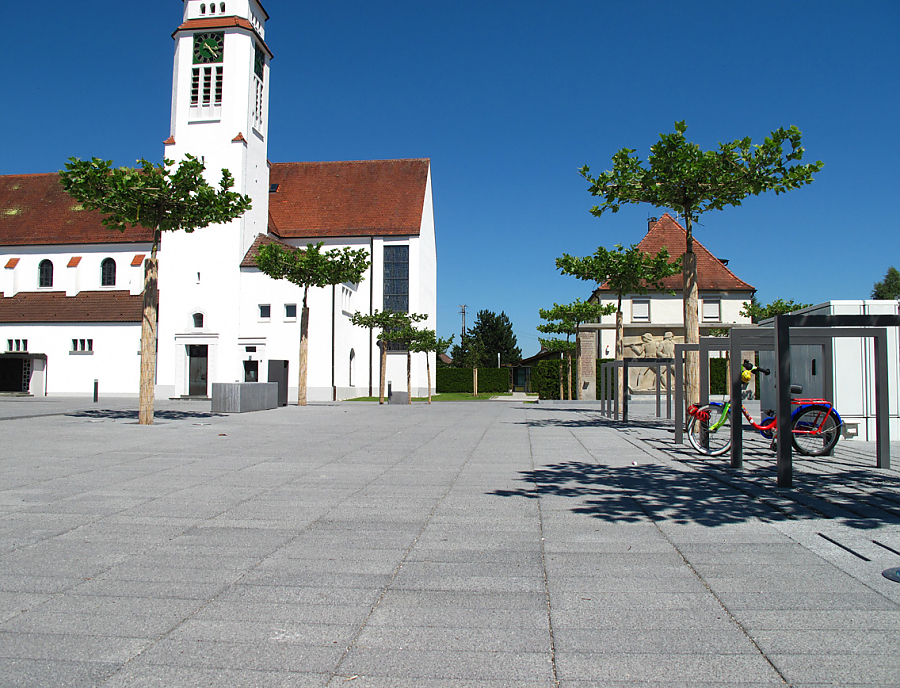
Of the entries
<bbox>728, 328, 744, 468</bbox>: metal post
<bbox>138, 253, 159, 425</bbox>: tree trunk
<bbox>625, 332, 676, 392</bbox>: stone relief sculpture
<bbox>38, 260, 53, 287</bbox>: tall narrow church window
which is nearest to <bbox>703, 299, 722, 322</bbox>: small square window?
<bbox>625, 332, 676, 392</bbox>: stone relief sculpture

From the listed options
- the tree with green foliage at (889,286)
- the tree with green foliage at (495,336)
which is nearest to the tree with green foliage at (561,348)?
the tree with green foliage at (495,336)

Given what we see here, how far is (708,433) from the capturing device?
11336 millimetres

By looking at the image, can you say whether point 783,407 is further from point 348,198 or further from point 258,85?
point 348,198

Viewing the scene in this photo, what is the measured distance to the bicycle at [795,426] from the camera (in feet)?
35.2

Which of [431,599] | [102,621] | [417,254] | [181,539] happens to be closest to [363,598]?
[431,599]

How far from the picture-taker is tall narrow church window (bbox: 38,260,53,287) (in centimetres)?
5006

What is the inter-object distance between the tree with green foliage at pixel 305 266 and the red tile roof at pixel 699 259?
22.6m

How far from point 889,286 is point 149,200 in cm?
10847

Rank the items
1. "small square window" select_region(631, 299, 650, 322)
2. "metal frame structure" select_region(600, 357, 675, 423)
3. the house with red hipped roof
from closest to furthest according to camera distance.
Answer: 1. "metal frame structure" select_region(600, 357, 675, 423)
2. the house with red hipped roof
3. "small square window" select_region(631, 299, 650, 322)

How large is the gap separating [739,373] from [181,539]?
793 cm

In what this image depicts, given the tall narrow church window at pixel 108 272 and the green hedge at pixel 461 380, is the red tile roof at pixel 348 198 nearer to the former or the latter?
the tall narrow church window at pixel 108 272

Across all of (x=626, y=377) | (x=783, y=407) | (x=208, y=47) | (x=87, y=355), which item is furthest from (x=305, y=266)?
(x=783, y=407)

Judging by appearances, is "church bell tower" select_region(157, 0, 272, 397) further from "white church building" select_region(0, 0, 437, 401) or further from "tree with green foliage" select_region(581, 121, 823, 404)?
"tree with green foliage" select_region(581, 121, 823, 404)

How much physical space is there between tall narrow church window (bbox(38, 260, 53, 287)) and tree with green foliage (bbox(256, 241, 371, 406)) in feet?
93.2
